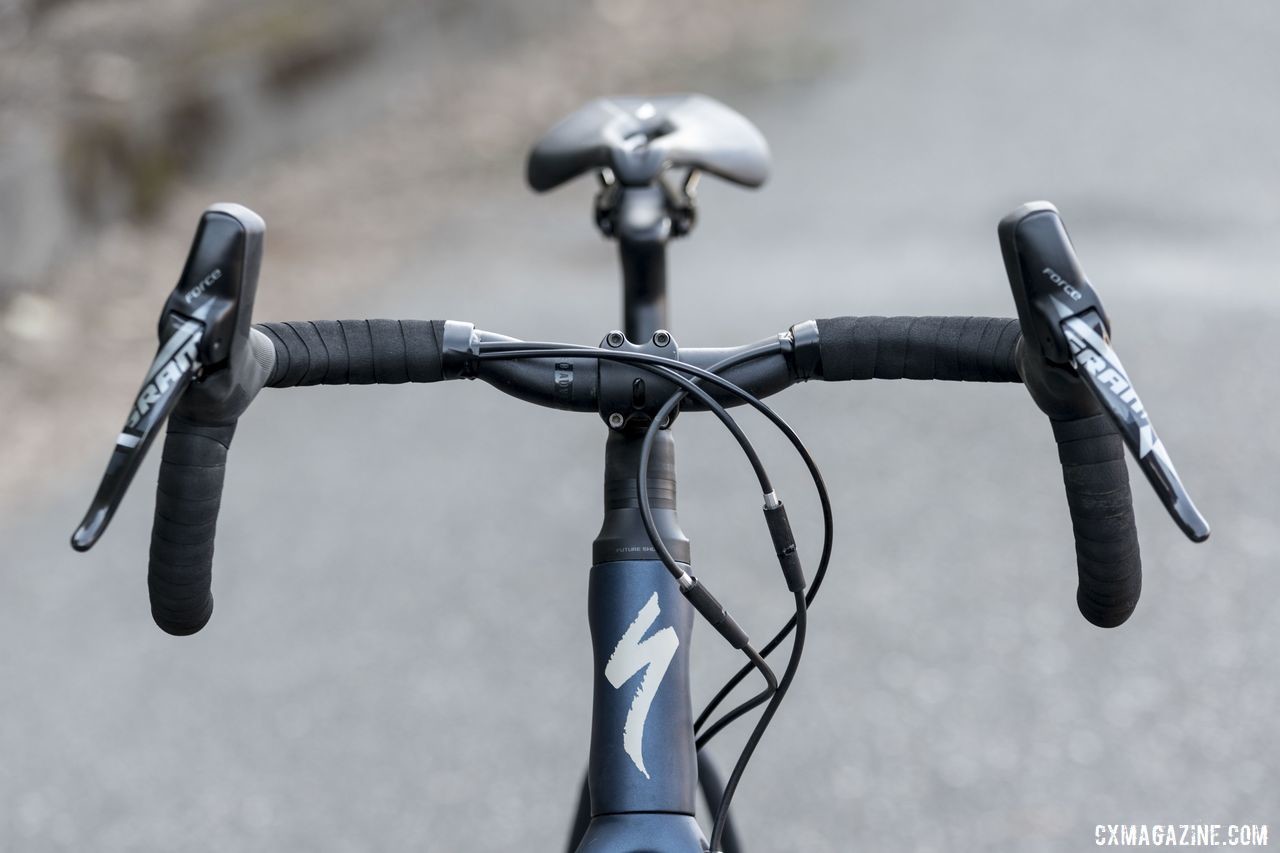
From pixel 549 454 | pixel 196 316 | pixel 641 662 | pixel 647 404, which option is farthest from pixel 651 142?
pixel 549 454

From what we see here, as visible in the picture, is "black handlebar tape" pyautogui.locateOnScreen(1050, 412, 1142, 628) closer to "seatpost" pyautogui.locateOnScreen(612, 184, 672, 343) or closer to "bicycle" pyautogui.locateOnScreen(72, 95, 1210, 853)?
"bicycle" pyautogui.locateOnScreen(72, 95, 1210, 853)

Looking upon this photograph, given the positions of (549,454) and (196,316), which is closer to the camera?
(196,316)

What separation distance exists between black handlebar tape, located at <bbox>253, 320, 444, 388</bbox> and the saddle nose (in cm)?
46

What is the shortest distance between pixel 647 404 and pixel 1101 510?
39 cm

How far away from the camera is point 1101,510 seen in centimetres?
110

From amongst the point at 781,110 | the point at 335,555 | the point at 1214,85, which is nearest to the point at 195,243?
the point at 335,555

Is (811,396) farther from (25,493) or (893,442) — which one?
(25,493)

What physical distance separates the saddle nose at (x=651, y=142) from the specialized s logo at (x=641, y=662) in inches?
23.0

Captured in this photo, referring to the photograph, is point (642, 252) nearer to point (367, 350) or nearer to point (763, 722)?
point (367, 350)

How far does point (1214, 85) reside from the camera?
21.3 ft

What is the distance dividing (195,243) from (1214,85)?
646 cm

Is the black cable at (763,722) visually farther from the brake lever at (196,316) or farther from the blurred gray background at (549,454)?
the blurred gray background at (549,454)

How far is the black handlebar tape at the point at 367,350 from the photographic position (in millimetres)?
1215

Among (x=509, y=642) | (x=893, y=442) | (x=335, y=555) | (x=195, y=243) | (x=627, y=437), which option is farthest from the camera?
(x=893, y=442)
